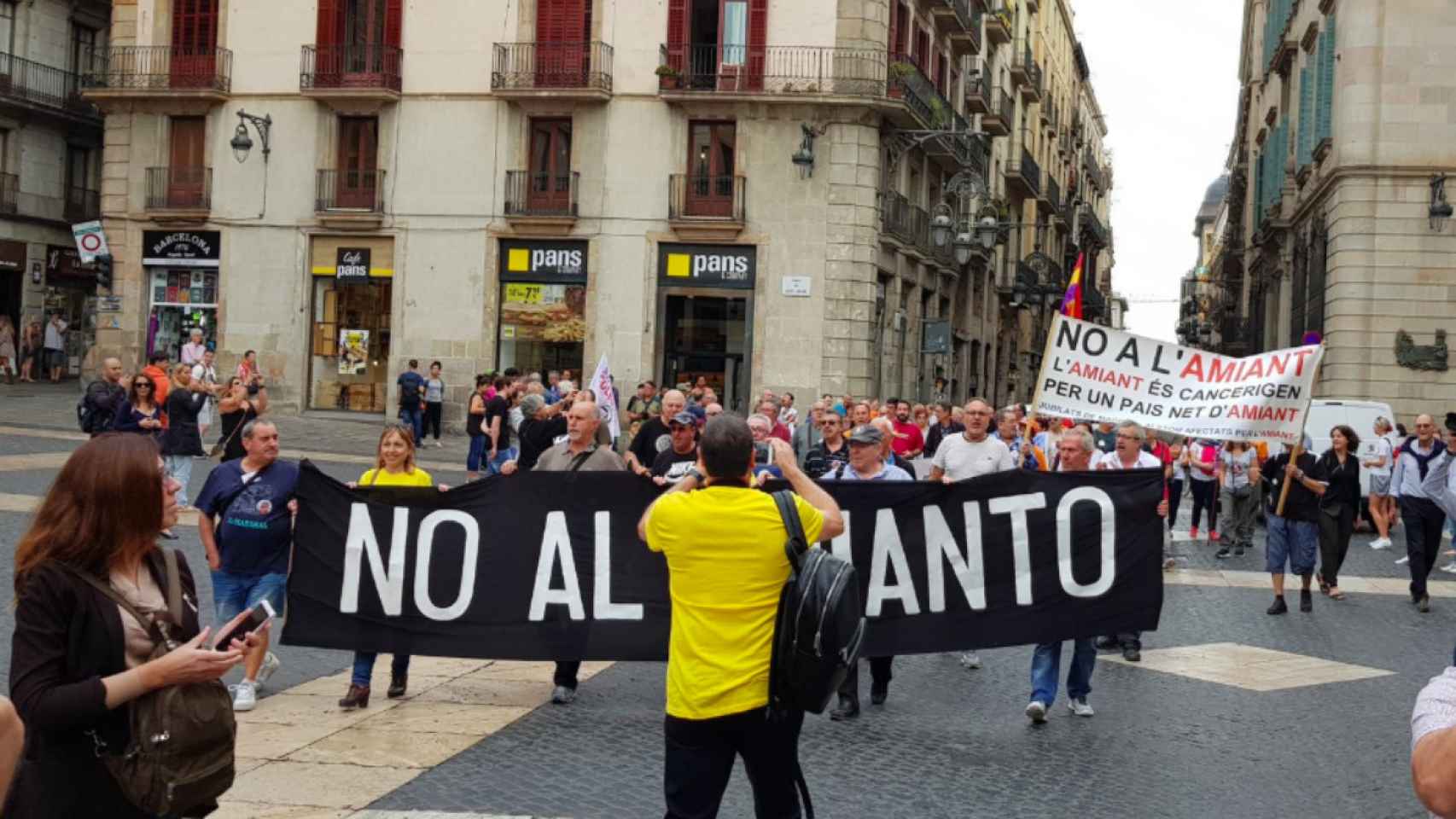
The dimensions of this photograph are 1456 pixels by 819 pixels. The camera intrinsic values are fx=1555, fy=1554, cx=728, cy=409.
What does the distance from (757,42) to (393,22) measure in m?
7.85

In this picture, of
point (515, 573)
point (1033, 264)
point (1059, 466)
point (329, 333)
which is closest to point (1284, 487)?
point (1059, 466)

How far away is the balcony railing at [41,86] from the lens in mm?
38750

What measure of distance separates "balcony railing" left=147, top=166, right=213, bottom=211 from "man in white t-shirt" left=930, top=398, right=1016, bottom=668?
27118 mm

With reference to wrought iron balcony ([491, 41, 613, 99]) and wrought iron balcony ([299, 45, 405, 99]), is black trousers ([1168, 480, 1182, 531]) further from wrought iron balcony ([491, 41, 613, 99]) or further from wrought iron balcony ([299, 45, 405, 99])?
wrought iron balcony ([299, 45, 405, 99])

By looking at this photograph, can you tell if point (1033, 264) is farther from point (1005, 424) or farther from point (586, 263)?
point (1005, 424)

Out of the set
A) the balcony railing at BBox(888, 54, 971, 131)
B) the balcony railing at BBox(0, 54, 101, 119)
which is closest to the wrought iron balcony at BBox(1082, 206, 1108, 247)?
the balcony railing at BBox(888, 54, 971, 131)

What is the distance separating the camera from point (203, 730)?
3.40 m

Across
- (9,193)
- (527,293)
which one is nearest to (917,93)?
(527,293)

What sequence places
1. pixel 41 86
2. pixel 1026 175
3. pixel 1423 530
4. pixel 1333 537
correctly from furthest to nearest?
pixel 1026 175 < pixel 41 86 < pixel 1423 530 < pixel 1333 537

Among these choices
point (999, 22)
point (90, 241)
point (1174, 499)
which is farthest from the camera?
point (999, 22)

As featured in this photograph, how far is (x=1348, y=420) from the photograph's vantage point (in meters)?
22.8

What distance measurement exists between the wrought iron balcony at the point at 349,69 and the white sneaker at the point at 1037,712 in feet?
88.5

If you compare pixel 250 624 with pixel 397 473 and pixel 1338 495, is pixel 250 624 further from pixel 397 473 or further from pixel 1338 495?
pixel 1338 495

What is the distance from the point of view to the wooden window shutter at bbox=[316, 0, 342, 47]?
110 feet
